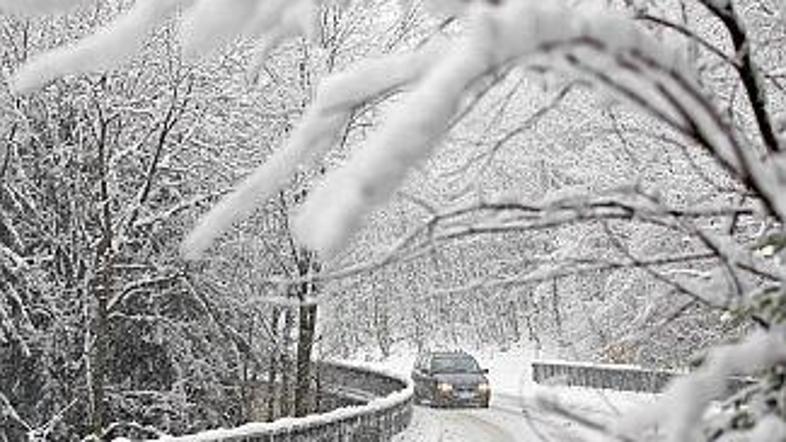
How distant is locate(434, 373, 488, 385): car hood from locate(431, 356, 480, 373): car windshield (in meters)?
0.24

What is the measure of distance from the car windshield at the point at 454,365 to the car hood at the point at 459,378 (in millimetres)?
239

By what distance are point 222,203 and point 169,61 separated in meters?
14.8

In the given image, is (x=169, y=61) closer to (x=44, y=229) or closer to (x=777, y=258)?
(x=44, y=229)

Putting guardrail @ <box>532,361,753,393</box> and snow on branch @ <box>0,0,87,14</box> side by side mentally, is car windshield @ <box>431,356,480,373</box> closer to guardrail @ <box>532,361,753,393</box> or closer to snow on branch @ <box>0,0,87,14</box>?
guardrail @ <box>532,361,753,393</box>

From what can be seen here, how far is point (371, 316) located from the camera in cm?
7475

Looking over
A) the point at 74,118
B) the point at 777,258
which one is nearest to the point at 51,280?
the point at 74,118

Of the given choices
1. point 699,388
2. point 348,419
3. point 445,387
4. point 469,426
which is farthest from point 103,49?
point 445,387

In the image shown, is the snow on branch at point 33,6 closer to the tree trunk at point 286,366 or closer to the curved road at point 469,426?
the curved road at point 469,426

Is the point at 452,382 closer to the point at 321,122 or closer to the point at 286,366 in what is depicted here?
the point at 286,366

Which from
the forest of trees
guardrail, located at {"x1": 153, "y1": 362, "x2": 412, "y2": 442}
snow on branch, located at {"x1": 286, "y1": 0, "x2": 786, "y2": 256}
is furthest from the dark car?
snow on branch, located at {"x1": 286, "y1": 0, "x2": 786, "y2": 256}

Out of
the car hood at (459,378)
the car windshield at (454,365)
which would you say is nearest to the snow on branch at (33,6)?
the car hood at (459,378)

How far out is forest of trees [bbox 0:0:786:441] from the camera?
1.87 m

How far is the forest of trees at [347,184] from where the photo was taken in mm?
1865

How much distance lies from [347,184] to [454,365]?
27927 millimetres
